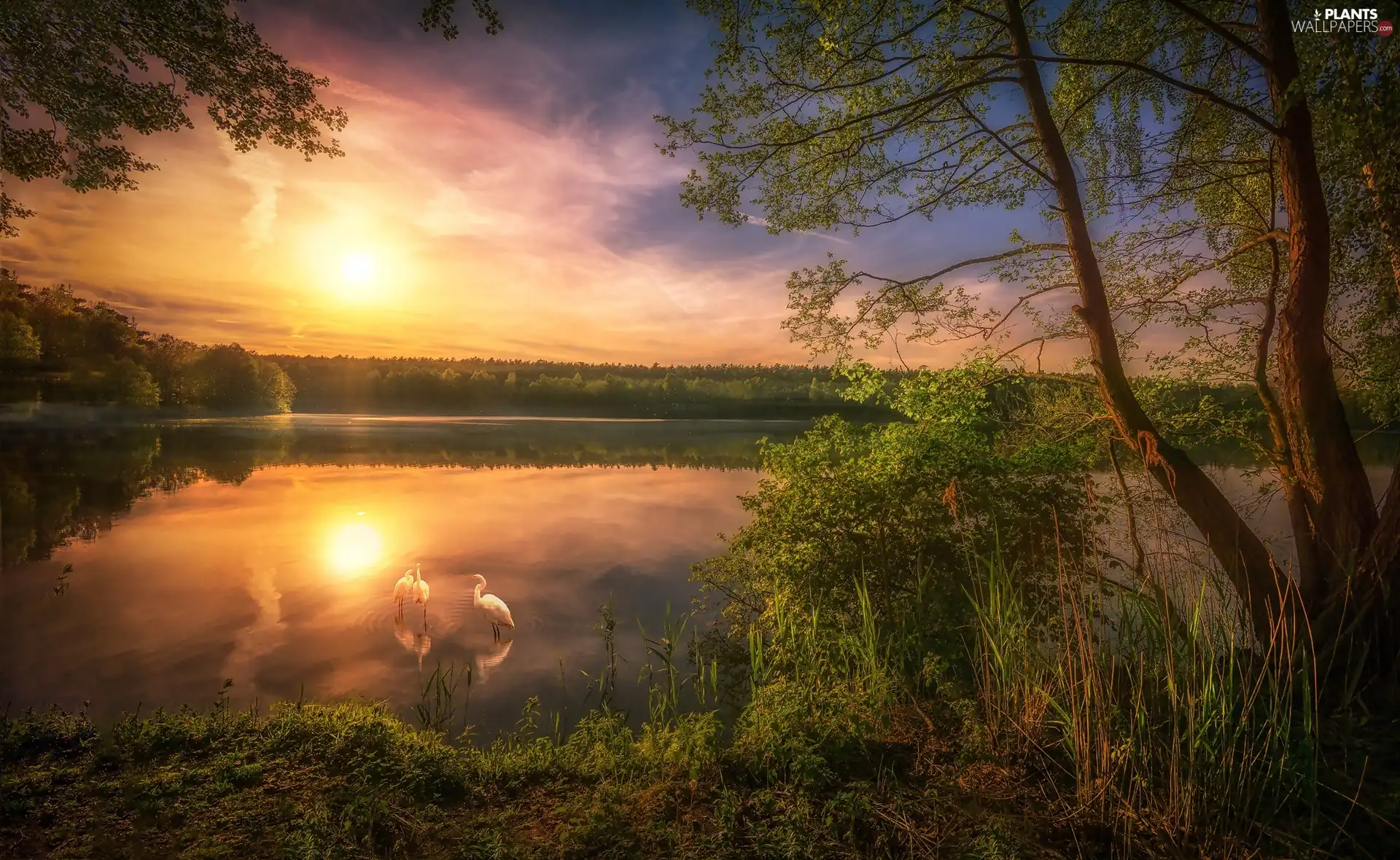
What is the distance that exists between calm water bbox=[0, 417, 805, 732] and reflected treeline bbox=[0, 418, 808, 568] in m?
0.23

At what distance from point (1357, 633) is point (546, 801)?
6243 mm

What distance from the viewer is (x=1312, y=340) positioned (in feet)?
15.7

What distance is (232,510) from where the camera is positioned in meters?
17.6

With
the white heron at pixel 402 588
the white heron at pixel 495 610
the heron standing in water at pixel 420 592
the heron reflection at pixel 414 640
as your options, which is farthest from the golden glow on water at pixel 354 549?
the white heron at pixel 495 610

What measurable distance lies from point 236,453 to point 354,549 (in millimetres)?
27708

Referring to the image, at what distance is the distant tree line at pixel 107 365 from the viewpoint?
67.2ft

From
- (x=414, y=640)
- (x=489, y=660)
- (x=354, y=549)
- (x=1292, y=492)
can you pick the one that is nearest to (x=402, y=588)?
(x=414, y=640)

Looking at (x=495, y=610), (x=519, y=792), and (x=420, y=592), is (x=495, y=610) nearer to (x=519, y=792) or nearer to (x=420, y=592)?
(x=420, y=592)

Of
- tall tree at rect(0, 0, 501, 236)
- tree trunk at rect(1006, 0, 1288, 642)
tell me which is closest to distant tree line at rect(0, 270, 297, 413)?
tall tree at rect(0, 0, 501, 236)

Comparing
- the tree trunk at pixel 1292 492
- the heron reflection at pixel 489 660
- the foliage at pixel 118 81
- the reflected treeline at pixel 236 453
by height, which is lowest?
the reflected treeline at pixel 236 453

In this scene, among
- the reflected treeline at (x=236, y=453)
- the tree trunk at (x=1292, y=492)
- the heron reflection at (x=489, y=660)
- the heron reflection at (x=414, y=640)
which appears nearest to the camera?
the tree trunk at (x=1292, y=492)

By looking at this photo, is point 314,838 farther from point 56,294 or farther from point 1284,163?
point 56,294

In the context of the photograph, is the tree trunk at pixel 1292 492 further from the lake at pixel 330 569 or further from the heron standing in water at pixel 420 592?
the heron standing in water at pixel 420 592

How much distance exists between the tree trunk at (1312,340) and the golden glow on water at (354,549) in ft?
48.6
